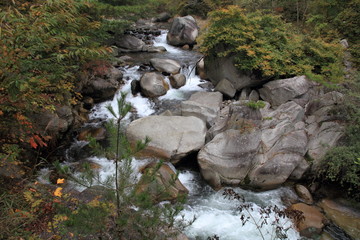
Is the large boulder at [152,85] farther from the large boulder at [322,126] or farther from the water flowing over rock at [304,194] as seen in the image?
the water flowing over rock at [304,194]

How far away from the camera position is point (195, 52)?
15.1m

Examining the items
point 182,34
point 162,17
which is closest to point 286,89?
point 182,34

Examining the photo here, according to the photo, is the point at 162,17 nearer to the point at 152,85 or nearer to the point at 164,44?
the point at 164,44

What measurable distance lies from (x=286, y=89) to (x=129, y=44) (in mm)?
9832

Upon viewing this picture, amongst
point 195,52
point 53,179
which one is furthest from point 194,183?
point 195,52

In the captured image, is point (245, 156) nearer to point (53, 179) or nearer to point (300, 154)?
point (300, 154)

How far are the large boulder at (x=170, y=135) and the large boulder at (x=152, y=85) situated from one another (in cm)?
273

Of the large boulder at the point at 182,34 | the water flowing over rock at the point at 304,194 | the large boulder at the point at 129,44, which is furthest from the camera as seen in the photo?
the large boulder at the point at 182,34

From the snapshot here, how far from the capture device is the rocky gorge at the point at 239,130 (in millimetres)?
6406

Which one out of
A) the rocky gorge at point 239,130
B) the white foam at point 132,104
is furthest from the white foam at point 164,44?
the rocky gorge at point 239,130

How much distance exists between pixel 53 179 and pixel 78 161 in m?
1.13

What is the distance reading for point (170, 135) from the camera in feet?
23.3

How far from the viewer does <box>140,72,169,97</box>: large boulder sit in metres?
10.1

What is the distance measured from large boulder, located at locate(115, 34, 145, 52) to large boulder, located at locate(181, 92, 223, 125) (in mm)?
7226
